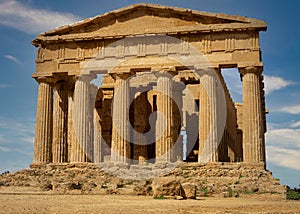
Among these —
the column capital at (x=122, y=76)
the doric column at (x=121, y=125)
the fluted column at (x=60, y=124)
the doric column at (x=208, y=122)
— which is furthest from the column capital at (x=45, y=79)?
the doric column at (x=208, y=122)

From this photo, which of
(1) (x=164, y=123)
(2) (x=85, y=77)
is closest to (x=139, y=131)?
(1) (x=164, y=123)

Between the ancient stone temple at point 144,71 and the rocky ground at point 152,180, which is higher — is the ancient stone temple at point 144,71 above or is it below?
above

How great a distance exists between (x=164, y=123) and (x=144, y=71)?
3.40 meters

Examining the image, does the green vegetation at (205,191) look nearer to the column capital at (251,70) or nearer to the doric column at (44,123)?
the column capital at (251,70)

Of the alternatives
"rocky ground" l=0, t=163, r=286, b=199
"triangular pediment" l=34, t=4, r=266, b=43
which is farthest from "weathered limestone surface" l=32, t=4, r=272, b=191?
"rocky ground" l=0, t=163, r=286, b=199

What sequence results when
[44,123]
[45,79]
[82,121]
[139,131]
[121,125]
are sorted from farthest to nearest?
[139,131] < [45,79] < [44,123] < [82,121] < [121,125]

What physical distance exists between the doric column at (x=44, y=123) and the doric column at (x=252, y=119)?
38.1 ft

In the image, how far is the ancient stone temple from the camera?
27.1 meters

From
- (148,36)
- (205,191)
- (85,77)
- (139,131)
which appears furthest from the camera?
(139,131)

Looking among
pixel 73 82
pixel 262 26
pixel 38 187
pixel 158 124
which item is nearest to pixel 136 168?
pixel 158 124

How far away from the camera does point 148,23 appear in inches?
1128

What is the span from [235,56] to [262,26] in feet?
7.17

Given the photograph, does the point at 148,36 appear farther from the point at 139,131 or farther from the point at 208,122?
the point at 139,131

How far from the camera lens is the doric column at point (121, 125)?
2797 centimetres
